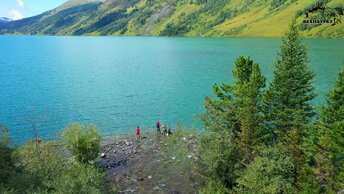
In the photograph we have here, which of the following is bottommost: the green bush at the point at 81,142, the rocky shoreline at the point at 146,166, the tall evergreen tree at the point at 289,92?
the rocky shoreline at the point at 146,166

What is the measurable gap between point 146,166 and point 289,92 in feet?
90.0

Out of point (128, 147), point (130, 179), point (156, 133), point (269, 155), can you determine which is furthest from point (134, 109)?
point (269, 155)

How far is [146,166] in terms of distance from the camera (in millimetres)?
61500

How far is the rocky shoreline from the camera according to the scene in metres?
54.1

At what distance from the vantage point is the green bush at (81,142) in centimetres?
5581

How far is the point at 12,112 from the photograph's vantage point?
93.6 metres

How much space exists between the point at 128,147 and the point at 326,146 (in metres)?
40.6

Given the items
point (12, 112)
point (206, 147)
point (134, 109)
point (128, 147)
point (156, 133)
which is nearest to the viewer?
point (206, 147)

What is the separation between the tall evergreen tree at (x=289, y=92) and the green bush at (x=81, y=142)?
27.9 metres

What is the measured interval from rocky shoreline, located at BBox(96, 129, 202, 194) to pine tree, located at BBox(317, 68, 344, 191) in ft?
64.1

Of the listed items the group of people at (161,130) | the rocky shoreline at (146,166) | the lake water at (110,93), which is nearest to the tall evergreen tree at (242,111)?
the rocky shoreline at (146,166)

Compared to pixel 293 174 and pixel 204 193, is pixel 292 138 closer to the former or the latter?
pixel 293 174

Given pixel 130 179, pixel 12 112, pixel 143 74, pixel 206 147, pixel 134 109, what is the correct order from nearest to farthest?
pixel 206 147
pixel 130 179
pixel 12 112
pixel 134 109
pixel 143 74

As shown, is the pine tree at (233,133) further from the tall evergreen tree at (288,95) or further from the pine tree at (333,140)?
the pine tree at (333,140)
